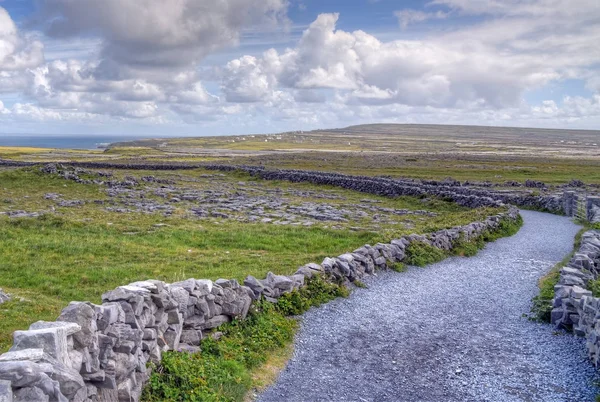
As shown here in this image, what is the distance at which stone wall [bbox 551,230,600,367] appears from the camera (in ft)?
37.5

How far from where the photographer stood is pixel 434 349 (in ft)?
39.5

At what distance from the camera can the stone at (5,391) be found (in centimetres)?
577

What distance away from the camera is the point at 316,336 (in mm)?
12703

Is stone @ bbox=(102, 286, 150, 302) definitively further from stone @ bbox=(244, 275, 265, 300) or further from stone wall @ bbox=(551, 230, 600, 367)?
stone wall @ bbox=(551, 230, 600, 367)

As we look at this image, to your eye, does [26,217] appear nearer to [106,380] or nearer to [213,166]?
[106,380]

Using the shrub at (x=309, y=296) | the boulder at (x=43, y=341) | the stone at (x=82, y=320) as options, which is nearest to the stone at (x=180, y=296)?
the stone at (x=82, y=320)

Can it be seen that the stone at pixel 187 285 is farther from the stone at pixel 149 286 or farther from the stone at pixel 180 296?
the stone at pixel 149 286

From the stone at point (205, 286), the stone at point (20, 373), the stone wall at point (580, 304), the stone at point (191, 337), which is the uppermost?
the stone at point (20, 373)

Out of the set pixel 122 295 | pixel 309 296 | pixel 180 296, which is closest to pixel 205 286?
pixel 180 296

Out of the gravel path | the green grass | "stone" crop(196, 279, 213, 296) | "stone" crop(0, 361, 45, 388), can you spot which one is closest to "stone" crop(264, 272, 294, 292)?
the gravel path

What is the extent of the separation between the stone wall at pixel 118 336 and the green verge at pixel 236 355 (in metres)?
0.25

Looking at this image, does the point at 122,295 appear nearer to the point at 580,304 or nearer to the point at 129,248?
the point at 580,304

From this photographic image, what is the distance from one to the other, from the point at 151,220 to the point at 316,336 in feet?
63.5

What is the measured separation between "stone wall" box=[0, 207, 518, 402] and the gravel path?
1.98m
